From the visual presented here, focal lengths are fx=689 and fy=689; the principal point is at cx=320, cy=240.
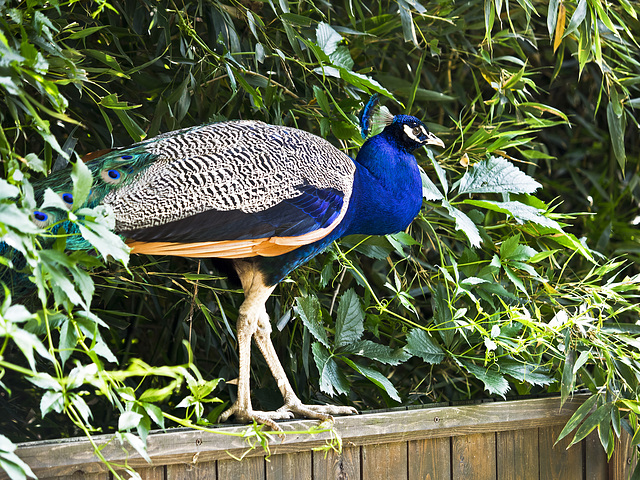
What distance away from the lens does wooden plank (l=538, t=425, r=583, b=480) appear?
66.4 inches

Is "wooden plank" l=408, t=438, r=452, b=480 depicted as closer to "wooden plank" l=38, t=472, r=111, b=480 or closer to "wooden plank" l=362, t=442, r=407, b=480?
"wooden plank" l=362, t=442, r=407, b=480

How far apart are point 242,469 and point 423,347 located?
1.81 ft

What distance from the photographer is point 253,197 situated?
1.36 metres

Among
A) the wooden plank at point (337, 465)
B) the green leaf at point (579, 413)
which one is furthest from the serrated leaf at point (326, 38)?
the green leaf at point (579, 413)

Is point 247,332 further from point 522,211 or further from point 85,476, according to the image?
point 522,211

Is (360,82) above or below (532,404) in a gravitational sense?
above

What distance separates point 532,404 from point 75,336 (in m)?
1.12

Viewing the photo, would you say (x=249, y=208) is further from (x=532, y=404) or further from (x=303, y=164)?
(x=532, y=404)

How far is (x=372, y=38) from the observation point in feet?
6.90

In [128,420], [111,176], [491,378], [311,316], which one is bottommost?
[491,378]

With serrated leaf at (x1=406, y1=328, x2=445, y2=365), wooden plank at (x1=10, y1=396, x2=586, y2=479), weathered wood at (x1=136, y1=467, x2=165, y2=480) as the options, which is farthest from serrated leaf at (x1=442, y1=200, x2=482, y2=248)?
weathered wood at (x1=136, y1=467, x2=165, y2=480)

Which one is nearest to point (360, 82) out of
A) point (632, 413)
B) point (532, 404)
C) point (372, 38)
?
point (372, 38)

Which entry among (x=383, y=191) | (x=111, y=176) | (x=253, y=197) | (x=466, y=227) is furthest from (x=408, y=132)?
(x=111, y=176)

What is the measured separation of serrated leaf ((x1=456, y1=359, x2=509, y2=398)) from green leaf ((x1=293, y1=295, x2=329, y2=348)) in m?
0.34
